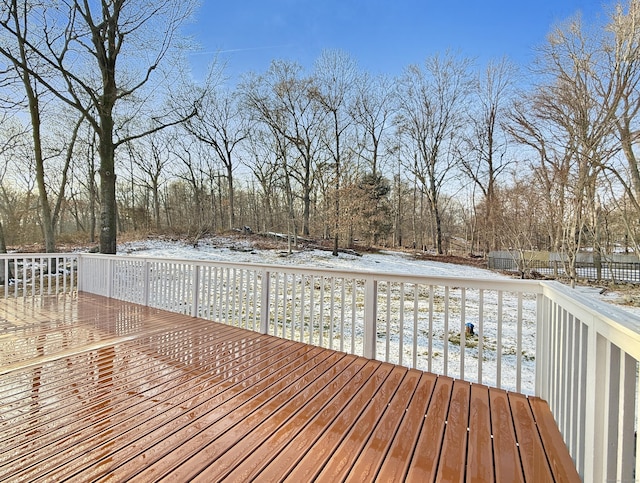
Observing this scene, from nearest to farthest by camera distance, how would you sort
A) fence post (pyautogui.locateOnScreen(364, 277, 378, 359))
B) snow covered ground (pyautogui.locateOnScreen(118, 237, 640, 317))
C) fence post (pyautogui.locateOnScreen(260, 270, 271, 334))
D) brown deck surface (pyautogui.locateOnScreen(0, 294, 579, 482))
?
brown deck surface (pyautogui.locateOnScreen(0, 294, 579, 482)) < fence post (pyautogui.locateOnScreen(364, 277, 378, 359)) < fence post (pyautogui.locateOnScreen(260, 270, 271, 334)) < snow covered ground (pyautogui.locateOnScreen(118, 237, 640, 317))

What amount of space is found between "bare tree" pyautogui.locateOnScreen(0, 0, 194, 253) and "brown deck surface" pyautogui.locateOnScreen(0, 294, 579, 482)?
536 cm

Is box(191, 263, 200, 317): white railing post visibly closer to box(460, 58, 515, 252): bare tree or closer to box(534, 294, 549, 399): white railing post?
box(534, 294, 549, 399): white railing post

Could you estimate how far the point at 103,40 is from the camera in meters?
6.63

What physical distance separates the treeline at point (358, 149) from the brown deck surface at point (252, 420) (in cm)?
568

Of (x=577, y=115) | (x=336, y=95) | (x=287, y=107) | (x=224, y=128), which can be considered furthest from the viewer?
(x=224, y=128)

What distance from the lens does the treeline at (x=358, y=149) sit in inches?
268

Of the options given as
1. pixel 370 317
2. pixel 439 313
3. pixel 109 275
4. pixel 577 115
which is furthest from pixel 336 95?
pixel 370 317

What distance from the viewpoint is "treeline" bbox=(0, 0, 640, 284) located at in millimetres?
6816

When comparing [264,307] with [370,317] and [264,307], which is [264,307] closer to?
[264,307]

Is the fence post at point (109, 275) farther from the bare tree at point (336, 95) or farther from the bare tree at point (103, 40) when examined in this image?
the bare tree at point (336, 95)

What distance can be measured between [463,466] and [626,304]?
885 cm

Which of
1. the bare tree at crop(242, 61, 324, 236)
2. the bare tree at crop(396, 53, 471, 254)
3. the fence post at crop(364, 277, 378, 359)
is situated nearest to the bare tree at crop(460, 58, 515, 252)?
the bare tree at crop(396, 53, 471, 254)

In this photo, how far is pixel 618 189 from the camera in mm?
7305

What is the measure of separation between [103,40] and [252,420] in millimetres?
8435
